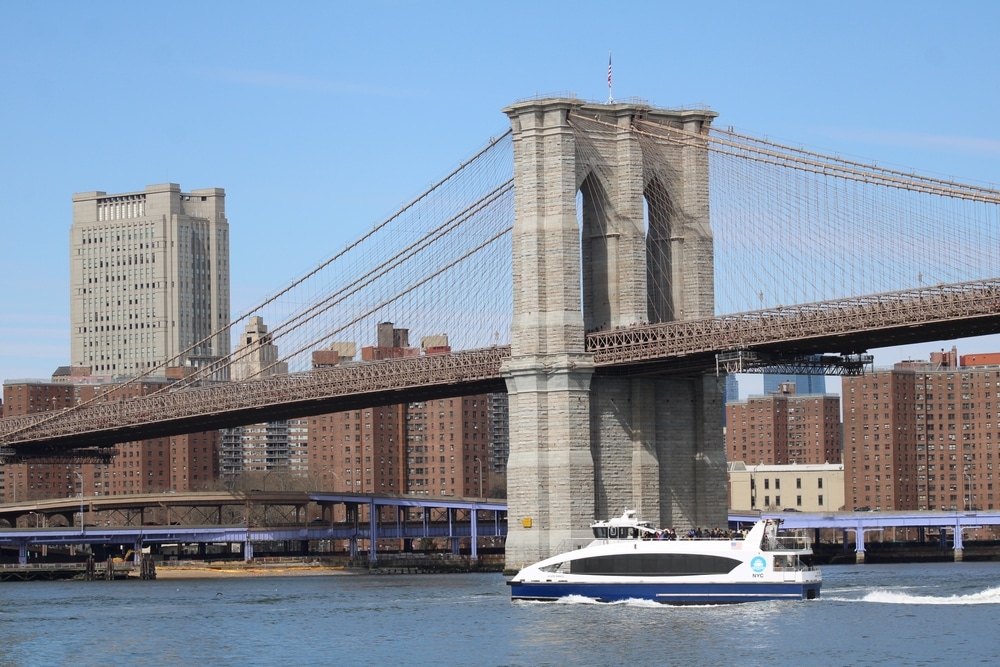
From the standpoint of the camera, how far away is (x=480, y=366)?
79188mm

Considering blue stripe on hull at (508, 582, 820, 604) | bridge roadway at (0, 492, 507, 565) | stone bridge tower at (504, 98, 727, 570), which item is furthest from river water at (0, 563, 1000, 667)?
bridge roadway at (0, 492, 507, 565)

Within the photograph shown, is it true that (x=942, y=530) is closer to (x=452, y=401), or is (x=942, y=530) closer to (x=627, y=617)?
(x=452, y=401)

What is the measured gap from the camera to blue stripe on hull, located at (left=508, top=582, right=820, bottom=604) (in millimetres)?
58594

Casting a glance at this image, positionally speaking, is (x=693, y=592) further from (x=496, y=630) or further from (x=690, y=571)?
(x=496, y=630)

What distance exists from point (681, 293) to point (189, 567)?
130 feet

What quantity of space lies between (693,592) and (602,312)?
20.2 metres

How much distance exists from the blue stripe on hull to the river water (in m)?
0.31

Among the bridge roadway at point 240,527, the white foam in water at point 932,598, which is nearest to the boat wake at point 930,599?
the white foam in water at point 932,598

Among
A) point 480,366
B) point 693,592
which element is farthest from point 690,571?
point 480,366

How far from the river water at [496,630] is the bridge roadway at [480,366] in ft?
28.7

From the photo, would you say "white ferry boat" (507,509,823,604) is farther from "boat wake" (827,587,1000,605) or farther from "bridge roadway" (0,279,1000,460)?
"bridge roadway" (0,279,1000,460)

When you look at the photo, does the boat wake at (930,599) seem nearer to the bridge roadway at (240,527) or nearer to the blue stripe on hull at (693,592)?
the blue stripe on hull at (693,592)

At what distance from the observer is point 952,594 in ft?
226

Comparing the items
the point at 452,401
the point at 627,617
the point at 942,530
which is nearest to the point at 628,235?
the point at 627,617
